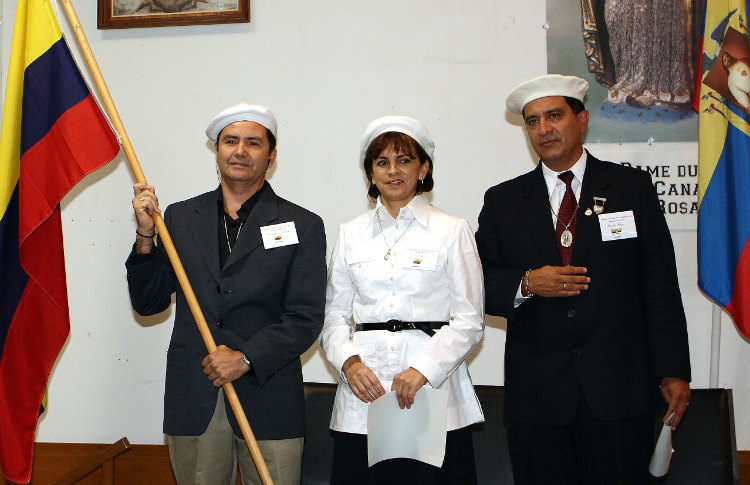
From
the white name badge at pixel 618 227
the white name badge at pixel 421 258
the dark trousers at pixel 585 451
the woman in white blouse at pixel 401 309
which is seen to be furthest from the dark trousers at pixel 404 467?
the white name badge at pixel 618 227

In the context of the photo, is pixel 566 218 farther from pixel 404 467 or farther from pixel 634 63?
pixel 634 63

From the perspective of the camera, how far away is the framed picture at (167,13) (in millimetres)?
3520

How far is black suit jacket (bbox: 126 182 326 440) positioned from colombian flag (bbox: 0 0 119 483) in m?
0.41

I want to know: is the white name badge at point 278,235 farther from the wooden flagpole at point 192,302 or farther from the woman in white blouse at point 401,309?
the wooden flagpole at point 192,302

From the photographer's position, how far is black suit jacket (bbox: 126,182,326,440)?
7.32ft

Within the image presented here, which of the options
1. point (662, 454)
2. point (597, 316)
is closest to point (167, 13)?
point (597, 316)

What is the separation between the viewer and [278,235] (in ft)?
7.74

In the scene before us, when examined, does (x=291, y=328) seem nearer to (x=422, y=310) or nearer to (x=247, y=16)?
(x=422, y=310)

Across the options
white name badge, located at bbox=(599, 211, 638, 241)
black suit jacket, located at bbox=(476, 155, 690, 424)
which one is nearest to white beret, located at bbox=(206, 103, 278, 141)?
black suit jacket, located at bbox=(476, 155, 690, 424)

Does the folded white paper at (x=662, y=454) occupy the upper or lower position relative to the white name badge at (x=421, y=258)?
lower

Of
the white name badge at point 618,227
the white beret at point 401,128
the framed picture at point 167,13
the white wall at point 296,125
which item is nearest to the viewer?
the white name badge at point 618,227

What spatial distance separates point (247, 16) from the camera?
3.51 meters

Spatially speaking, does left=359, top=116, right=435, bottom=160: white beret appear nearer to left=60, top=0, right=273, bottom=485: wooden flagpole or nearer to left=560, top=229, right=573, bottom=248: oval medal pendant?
left=560, top=229, right=573, bottom=248: oval medal pendant

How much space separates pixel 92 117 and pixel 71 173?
0.71ft
